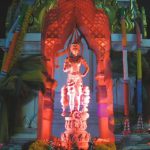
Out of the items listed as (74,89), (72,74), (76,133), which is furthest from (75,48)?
(76,133)

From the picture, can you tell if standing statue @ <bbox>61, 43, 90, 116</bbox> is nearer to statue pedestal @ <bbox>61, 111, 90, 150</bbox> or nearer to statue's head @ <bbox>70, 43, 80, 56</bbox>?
statue's head @ <bbox>70, 43, 80, 56</bbox>

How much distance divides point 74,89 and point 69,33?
1.86 meters

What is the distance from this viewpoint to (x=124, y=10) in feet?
41.5

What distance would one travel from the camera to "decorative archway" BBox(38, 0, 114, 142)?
1070 centimetres

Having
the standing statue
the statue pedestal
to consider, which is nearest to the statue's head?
the standing statue

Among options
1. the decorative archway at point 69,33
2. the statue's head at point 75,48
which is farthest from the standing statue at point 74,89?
the decorative archway at point 69,33

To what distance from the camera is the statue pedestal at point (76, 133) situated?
10414 mm

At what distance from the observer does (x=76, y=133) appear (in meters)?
10.7

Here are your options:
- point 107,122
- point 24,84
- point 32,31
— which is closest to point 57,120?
point 24,84

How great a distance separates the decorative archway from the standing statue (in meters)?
0.38

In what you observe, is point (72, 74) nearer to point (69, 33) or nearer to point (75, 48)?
point (75, 48)

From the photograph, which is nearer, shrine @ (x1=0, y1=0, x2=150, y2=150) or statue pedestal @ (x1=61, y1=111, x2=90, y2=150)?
statue pedestal @ (x1=61, y1=111, x2=90, y2=150)

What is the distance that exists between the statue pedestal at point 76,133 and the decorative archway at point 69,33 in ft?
1.56

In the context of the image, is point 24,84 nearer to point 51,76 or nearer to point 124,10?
point 51,76
